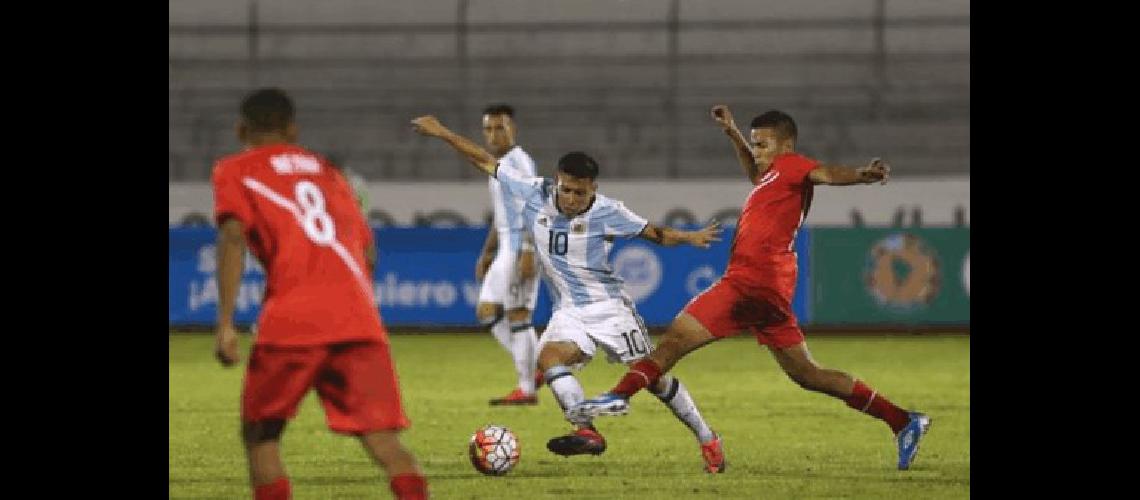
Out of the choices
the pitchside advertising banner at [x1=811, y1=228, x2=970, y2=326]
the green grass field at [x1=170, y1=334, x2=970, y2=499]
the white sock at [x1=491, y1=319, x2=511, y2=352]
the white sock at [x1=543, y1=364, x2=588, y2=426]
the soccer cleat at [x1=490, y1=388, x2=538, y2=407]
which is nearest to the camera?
the green grass field at [x1=170, y1=334, x2=970, y2=499]

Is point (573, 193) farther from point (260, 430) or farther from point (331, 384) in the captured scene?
point (260, 430)

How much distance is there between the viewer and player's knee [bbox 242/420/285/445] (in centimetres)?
665

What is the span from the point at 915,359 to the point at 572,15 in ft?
39.0

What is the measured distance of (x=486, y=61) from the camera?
28672 millimetres

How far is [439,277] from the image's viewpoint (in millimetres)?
23016

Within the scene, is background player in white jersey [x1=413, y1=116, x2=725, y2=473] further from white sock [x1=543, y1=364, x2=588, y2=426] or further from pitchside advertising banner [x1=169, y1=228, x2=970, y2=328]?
pitchside advertising banner [x1=169, y1=228, x2=970, y2=328]

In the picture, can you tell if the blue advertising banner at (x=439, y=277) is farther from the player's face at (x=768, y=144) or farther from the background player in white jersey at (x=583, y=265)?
the player's face at (x=768, y=144)

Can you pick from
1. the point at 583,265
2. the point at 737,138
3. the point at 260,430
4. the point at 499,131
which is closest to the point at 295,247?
the point at 260,430

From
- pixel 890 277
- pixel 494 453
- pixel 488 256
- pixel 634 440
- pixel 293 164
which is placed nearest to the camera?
pixel 293 164

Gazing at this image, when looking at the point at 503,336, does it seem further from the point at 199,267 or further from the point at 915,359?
the point at 199,267

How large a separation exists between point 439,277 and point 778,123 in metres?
13.3

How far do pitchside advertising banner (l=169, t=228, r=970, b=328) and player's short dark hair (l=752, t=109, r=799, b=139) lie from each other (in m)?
12.5

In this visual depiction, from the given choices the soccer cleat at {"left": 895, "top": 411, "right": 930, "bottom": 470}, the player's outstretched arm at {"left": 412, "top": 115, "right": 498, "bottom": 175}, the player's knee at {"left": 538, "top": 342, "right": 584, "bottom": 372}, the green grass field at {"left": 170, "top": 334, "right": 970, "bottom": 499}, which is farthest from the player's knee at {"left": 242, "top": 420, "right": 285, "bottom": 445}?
the soccer cleat at {"left": 895, "top": 411, "right": 930, "bottom": 470}
